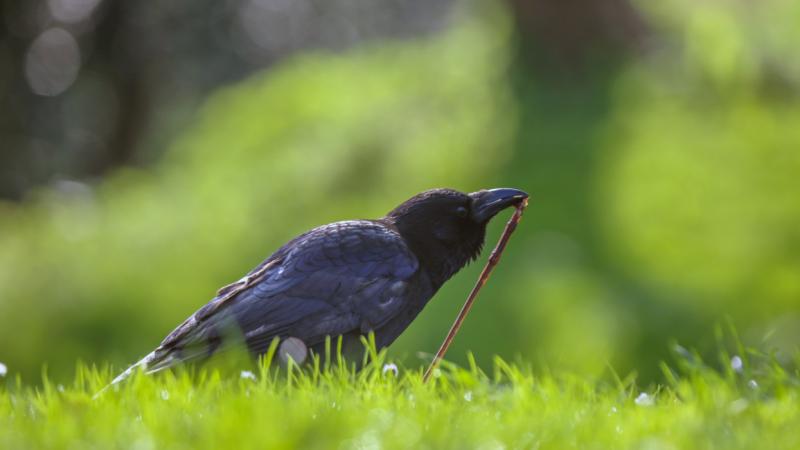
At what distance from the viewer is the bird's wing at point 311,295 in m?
3.74

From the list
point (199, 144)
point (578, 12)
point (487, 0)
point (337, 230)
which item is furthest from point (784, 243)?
point (199, 144)

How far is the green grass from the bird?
235 mm

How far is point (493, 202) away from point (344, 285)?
61 centimetres

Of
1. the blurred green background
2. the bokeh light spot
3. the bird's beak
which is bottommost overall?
the blurred green background

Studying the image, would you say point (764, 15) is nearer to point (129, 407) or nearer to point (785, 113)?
point (785, 113)

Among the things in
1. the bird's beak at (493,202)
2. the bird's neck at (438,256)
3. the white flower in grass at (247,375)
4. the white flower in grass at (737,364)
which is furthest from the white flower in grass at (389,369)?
the white flower in grass at (737,364)

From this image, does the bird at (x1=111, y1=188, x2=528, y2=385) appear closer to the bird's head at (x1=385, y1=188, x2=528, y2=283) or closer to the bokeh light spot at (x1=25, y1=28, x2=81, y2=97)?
the bird's head at (x1=385, y1=188, x2=528, y2=283)

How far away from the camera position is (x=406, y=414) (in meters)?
2.96

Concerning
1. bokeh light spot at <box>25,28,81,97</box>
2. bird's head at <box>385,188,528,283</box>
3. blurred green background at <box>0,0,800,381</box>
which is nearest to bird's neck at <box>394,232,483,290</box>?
bird's head at <box>385,188,528,283</box>

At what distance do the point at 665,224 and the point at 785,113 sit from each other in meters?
1.12

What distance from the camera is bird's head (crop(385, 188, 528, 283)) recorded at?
13.4ft

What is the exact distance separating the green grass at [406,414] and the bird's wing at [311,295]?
0.23m

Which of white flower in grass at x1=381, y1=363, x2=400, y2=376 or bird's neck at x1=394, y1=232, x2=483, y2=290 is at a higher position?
bird's neck at x1=394, y1=232, x2=483, y2=290

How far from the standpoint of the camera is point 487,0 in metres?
9.38
